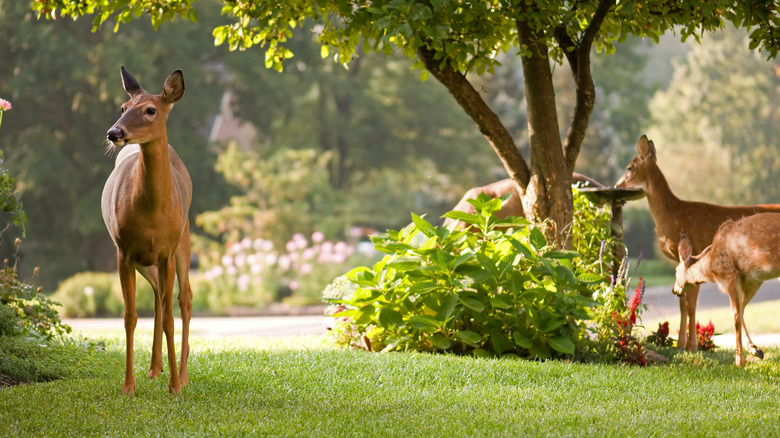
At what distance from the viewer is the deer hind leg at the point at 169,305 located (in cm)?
543

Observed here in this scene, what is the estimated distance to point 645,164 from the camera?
358 inches

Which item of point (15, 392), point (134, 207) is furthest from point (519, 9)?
point (15, 392)

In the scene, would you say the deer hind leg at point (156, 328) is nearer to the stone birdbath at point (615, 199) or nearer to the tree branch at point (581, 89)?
the tree branch at point (581, 89)

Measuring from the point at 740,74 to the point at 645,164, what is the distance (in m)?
40.6

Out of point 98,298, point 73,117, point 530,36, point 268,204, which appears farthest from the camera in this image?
point 73,117

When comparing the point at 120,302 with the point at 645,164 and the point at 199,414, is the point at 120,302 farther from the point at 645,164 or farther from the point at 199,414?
the point at 199,414

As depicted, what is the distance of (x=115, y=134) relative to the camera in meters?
4.68

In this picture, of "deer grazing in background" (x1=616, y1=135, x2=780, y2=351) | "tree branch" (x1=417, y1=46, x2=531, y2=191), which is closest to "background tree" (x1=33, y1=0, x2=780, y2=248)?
"tree branch" (x1=417, y1=46, x2=531, y2=191)

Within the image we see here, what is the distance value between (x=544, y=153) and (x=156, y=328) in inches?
168

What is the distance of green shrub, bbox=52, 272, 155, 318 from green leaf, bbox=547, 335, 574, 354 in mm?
12936

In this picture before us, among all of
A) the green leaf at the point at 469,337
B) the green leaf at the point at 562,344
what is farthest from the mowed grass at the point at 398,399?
the green leaf at the point at 469,337

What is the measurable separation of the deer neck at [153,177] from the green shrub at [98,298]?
1366 cm

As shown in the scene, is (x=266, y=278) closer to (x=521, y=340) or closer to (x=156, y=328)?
(x=521, y=340)

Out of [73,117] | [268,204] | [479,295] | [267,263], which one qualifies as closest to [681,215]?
[479,295]
